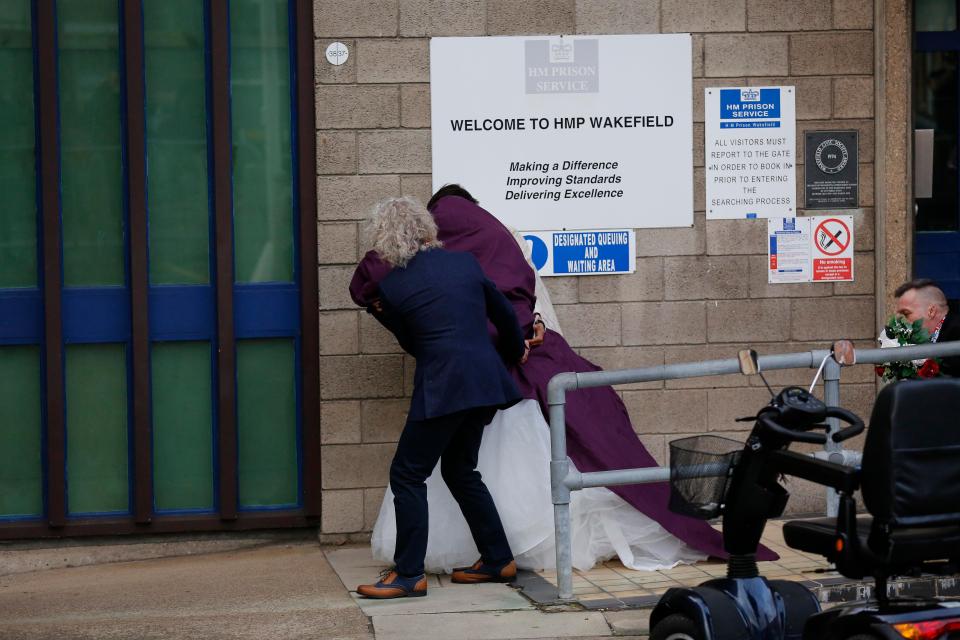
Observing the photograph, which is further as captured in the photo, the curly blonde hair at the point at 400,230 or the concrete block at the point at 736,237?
the concrete block at the point at 736,237

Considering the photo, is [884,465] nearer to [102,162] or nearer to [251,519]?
[251,519]

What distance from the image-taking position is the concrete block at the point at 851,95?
25.6 ft

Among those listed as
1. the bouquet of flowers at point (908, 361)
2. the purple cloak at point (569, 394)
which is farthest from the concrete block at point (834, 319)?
the purple cloak at point (569, 394)

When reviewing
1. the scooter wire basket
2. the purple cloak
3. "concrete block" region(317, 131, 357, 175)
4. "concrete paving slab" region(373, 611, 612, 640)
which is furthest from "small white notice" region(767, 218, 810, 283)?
the scooter wire basket

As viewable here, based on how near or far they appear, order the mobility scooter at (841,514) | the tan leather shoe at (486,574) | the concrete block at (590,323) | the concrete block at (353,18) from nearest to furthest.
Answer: the mobility scooter at (841,514) → the tan leather shoe at (486,574) → the concrete block at (353,18) → the concrete block at (590,323)

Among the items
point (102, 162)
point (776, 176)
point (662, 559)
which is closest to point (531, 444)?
point (662, 559)

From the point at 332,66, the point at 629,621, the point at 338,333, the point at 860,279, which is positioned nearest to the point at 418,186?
the point at 332,66

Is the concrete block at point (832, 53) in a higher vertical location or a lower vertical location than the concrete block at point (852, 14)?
lower

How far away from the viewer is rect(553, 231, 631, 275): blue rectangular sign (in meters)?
7.62

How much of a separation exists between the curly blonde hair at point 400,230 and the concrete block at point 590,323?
149cm

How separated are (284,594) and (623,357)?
7.84 feet

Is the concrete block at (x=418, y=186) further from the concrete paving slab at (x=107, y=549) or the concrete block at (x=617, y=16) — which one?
the concrete paving slab at (x=107, y=549)

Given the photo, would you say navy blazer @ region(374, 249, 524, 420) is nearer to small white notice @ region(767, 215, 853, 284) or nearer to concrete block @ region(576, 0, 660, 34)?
concrete block @ region(576, 0, 660, 34)

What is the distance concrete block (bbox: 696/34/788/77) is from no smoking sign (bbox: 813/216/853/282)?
0.92 meters
